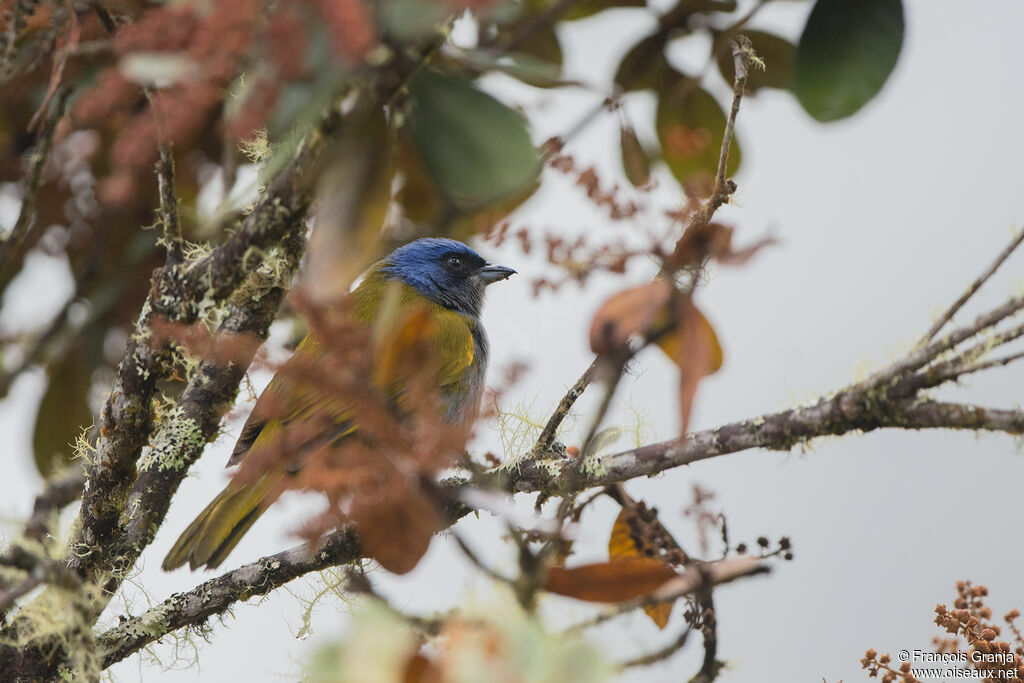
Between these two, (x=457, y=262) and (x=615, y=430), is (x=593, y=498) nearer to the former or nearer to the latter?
(x=615, y=430)

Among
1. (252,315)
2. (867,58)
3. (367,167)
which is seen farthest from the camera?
(252,315)

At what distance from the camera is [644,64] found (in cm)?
161

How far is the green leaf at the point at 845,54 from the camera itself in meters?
1.23

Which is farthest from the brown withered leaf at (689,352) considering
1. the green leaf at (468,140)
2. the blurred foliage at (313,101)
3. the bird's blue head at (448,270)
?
the bird's blue head at (448,270)

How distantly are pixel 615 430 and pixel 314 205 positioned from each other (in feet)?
1.68

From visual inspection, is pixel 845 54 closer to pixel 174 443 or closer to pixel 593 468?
pixel 593 468

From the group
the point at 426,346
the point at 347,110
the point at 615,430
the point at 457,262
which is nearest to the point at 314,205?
the point at 347,110

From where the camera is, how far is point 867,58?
4.08ft

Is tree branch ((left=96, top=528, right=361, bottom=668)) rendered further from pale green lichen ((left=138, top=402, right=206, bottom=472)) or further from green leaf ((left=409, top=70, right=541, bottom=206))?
green leaf ((left=409, top=70, right=541, bottom=206))

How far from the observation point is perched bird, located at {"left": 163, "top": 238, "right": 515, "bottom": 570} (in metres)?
0.97

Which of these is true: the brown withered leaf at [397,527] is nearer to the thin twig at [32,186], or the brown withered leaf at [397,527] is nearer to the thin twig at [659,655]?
the thin twig at [659,655]

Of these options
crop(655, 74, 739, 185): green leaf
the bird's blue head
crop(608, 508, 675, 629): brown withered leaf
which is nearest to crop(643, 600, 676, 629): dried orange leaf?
crop(608, 508, 675, 629): brown withered leaf

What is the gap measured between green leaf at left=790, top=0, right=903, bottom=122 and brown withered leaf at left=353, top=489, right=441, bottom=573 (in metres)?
0.88

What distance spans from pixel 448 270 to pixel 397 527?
2.75 meters
